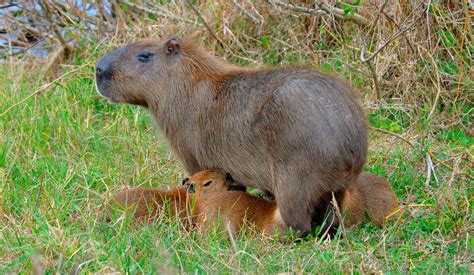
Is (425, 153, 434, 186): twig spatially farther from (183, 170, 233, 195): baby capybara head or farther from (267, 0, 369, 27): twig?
(267, 0, 369, 27): twig

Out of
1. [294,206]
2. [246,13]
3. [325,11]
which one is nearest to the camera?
[294,206]

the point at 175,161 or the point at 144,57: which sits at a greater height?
the point at 144,57

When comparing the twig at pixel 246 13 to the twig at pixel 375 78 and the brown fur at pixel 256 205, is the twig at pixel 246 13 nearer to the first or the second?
the twig at pixel 375 78

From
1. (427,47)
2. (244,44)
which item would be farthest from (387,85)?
(244,44)

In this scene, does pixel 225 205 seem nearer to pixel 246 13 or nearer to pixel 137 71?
pixel 137 71

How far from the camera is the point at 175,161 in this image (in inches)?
243

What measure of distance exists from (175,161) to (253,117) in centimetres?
132

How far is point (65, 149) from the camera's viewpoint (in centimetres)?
627

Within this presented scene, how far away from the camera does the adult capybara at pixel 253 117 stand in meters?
4.72

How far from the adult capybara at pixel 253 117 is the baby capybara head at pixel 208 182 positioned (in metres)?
0.06

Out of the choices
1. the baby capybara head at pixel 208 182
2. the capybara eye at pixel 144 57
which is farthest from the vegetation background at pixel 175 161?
the capybara eye at pixel 144 57

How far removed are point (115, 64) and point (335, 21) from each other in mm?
2318

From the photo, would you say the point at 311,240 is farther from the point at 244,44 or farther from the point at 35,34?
the point at 35,34

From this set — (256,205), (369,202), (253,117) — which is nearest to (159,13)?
(253,117)
